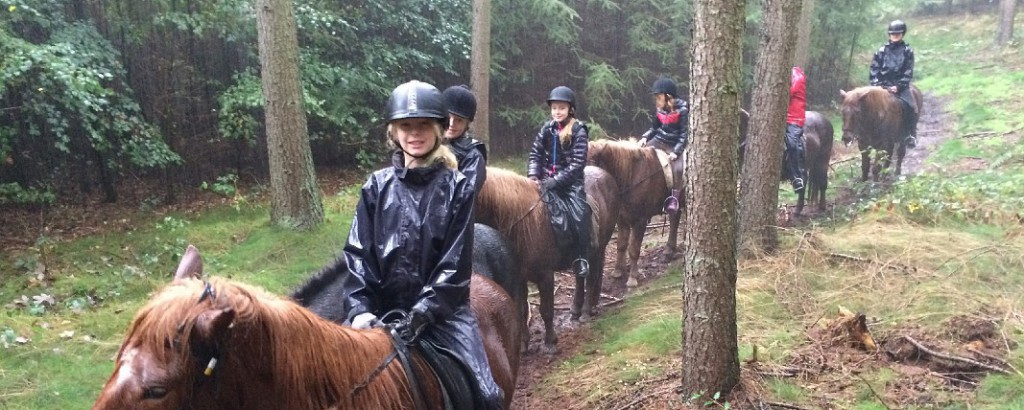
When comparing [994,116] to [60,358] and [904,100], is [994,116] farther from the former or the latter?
[60,358]

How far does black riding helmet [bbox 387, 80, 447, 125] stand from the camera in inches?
107

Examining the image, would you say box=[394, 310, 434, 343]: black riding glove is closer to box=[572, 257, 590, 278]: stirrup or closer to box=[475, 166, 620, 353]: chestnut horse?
box=[475, 166, 620, 353]: chestnut horse

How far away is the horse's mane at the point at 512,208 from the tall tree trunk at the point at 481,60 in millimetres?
5598

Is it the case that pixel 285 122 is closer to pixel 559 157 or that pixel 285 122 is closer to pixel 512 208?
pixel 559 157

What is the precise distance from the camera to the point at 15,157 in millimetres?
9062

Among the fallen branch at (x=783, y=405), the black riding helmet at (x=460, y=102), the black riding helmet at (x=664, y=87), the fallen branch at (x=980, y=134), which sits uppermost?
the black riding helmet at (x=664, y=87)

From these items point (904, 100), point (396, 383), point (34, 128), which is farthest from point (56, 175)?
point (904, 100)

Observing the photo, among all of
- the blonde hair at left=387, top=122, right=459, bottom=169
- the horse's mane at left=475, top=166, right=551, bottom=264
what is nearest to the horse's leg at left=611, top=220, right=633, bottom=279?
the horse's mane at left=475, top=166, right=551, bottom=264

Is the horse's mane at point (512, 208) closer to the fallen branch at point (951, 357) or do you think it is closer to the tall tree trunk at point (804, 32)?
the fallen branch at point (951, 357)

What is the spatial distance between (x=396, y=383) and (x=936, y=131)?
1711cm

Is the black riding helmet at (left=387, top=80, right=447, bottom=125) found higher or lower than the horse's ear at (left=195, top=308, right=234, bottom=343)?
higher

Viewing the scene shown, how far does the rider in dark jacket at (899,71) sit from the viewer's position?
1198 cm

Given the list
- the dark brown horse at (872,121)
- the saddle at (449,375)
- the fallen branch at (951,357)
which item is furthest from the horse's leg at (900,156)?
the saddle at (449,375)

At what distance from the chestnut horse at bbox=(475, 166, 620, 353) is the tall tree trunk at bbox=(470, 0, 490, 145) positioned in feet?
15.5
